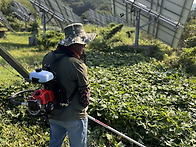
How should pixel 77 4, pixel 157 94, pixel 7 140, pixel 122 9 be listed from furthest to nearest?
1. pixel 77 4
2. pixel 122 9
3. pixel 157 94
4. pixel 7 140

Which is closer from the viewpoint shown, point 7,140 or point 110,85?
point 7,140

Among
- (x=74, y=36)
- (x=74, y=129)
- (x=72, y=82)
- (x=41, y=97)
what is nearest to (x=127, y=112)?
(x=74, y=129)

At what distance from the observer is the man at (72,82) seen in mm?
2396

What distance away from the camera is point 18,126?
3.80 meters

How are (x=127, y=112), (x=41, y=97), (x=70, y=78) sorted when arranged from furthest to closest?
(x=127, y=112), (x=70, y=78), (x=41, y=97)

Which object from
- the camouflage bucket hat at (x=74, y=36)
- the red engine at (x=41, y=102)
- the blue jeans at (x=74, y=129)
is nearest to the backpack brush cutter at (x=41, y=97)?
the red engine at (x=41, y=102)

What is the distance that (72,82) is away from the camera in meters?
2.42

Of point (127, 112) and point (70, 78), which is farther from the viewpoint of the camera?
point (127, 112)

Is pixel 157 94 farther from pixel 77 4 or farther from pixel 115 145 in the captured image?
pixel 77 4

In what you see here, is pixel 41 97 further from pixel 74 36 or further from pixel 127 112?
pixel 127 112

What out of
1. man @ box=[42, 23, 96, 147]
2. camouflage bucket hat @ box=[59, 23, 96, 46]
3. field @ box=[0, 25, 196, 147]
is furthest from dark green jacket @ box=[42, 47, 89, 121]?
field @ box=[0, 25, 196, 147]

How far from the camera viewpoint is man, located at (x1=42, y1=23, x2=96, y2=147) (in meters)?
2.40

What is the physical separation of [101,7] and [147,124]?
7850 centimetres

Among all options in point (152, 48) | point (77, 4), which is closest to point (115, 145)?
point (152, 48)
